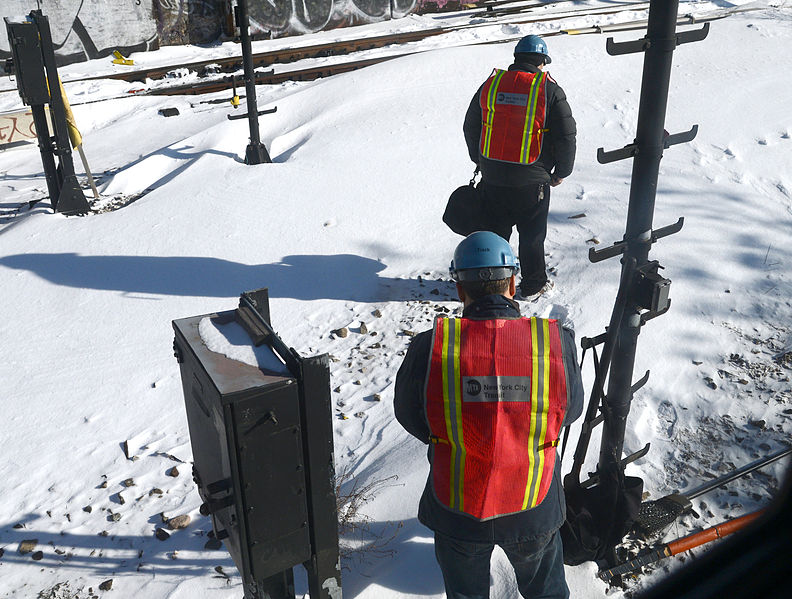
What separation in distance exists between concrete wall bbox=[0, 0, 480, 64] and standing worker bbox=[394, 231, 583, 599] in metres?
17.7

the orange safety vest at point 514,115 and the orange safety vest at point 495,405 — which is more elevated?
the orange safety vest at point 514,115

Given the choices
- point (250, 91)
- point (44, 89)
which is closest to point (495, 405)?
point (250, 91)

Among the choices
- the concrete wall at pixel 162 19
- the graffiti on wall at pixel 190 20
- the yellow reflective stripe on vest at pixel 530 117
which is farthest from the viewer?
the graffiti on wall at pixel 190 20

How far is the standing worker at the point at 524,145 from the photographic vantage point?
505cm

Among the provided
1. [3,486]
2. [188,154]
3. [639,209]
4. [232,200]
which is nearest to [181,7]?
[188,154]

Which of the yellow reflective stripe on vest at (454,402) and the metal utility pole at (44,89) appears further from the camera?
the metal utility pole at (44,89)

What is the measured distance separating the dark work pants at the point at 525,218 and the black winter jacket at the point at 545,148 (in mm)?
83

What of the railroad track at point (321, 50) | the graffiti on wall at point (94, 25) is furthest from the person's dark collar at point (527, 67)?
the graffiti on wall at point (94, 25)

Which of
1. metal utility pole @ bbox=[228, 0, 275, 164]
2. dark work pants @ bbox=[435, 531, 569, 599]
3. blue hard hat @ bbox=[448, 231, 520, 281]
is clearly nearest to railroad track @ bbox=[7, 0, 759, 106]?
metal utility pole @ bbox=[228, 0, 275, 164]

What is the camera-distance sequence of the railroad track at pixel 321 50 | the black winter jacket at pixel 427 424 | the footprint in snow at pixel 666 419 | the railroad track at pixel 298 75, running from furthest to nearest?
the railroad track at pixel 321 50 < the railroad track at pixel 298 75 < the footprint in snow at pixel 666 419 < the black winter jacket at pixel 427 424

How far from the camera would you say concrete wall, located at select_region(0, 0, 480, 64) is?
1767cm

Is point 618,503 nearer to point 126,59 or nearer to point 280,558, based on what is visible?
point 280,558

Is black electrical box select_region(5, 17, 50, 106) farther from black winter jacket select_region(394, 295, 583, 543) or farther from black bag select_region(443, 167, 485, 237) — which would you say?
black winter jacket select_region(394, 295, 583, 543)

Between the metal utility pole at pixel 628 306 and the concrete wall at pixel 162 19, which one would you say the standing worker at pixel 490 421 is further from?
the concrete wall at pixel 162 19
